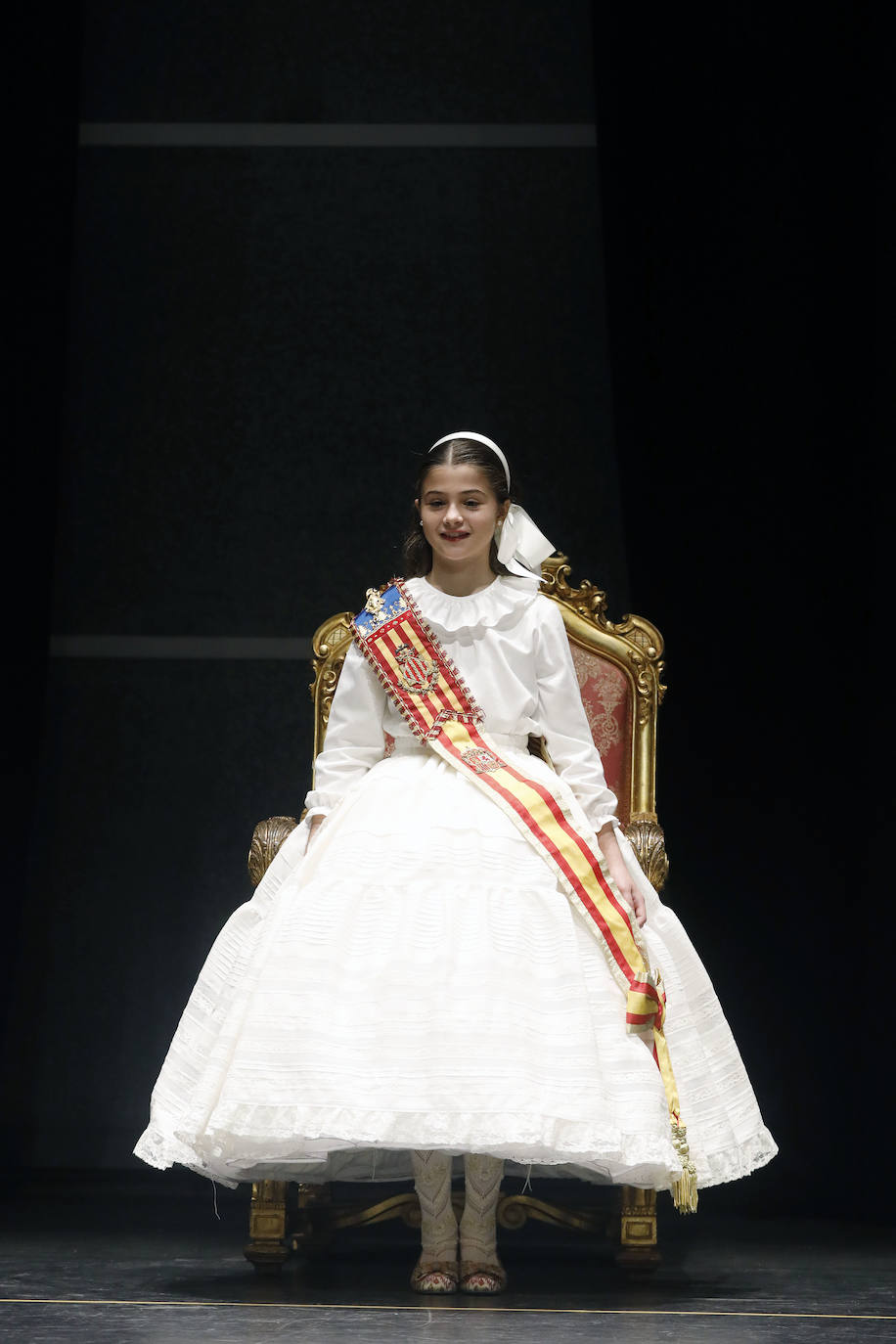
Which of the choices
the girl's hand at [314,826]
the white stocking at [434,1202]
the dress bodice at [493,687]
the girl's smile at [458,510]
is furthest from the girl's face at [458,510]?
the white stocking at [434,1202]

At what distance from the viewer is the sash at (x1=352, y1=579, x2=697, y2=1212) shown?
2502 mm

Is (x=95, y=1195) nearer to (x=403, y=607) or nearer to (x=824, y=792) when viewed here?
(x=403, y=607)

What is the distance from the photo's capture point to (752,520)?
3.69 m

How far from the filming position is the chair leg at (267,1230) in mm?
2674

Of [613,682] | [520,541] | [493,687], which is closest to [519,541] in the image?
[520,541]

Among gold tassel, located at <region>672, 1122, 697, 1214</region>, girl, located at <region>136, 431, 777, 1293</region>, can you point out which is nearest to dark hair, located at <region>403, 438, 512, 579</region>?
girl, located at <region>136, 431, 777, 1293</region>

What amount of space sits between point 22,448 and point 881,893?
220cm

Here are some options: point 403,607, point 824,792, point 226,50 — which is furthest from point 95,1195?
point 226,50

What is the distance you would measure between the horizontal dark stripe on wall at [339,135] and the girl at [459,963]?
1401 mm

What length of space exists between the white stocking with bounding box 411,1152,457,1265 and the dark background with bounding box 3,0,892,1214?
4.16 feet

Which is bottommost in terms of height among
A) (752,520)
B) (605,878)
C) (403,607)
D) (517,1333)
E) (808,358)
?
(517,1333)

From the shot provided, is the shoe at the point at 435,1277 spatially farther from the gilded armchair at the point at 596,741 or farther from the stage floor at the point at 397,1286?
the gilded armchair at the point at 596,741

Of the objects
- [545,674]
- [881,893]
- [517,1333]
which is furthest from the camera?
[881,893]

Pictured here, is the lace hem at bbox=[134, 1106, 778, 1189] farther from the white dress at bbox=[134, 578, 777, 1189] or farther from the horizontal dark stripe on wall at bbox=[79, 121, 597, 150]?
the horizontal dark stripe on wall at bbox=[79, 121, 597, 150]
